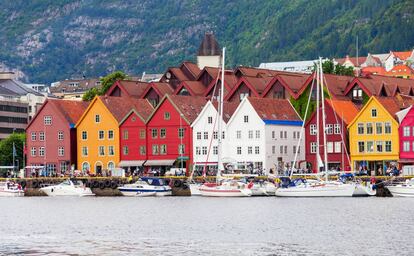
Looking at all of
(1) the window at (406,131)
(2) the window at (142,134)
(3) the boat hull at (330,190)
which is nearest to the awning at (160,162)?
(2) the window at (142,134)

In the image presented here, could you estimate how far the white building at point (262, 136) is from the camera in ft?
540

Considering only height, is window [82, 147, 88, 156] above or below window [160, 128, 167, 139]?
below

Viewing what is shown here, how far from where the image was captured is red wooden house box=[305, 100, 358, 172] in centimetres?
16188

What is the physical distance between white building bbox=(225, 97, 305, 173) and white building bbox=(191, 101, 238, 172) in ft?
5.18

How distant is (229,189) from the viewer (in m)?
141

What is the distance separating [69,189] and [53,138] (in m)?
25.6

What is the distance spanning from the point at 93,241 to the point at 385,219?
24662mm

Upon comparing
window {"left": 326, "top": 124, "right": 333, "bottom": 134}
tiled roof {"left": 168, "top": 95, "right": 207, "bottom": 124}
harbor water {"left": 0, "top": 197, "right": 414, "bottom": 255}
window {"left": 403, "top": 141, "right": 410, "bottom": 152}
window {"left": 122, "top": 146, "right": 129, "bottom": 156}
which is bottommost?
harbor water {"left": 0, "top": 197, "right": 414, "bottom": 255}

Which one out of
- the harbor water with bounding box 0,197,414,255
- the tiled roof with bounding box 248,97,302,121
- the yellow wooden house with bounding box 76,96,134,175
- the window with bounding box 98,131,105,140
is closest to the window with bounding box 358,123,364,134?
the tiled roof with bounding box 248,97,302,121

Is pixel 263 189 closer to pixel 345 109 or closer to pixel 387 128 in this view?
pixel 387 128

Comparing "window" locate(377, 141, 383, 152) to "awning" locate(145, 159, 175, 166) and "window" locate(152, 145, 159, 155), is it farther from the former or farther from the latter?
"window" locate(152, 145, 159, 155)

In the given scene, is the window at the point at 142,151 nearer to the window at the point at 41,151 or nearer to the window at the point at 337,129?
the window at the point at 41,151

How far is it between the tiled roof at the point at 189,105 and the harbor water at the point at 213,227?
34840 mm

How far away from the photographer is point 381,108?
160375 mm
